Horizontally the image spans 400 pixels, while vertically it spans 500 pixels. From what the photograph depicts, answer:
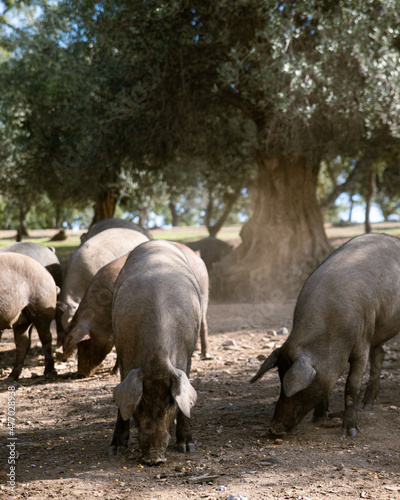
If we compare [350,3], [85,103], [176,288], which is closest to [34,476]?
[176,288]

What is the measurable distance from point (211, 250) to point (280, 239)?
112 inches

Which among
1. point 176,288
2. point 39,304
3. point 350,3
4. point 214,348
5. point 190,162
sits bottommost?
point 214,348

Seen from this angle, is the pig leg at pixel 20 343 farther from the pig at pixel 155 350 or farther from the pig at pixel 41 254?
the pig at pixel 41 254

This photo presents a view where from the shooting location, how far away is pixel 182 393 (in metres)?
4.12

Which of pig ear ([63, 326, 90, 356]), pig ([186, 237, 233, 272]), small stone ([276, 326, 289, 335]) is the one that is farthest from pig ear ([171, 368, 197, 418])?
pig ([186, 237, 233, 272])

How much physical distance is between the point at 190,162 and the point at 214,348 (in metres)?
7.94

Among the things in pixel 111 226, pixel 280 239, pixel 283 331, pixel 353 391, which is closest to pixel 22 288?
pixel 353 391

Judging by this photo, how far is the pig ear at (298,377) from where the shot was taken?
4629 mm

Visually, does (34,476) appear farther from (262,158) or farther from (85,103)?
(262,158)

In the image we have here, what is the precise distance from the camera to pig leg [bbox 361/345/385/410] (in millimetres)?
5934

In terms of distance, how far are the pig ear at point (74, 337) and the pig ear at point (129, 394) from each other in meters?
2.37

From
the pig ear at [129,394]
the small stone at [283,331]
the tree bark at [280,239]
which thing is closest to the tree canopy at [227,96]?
the tree bark at [280,239]

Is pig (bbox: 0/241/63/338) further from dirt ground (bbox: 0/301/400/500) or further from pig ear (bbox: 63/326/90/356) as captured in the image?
pig ear (bbox: 63/326/90/356)

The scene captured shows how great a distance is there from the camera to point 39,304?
24.3 feet
